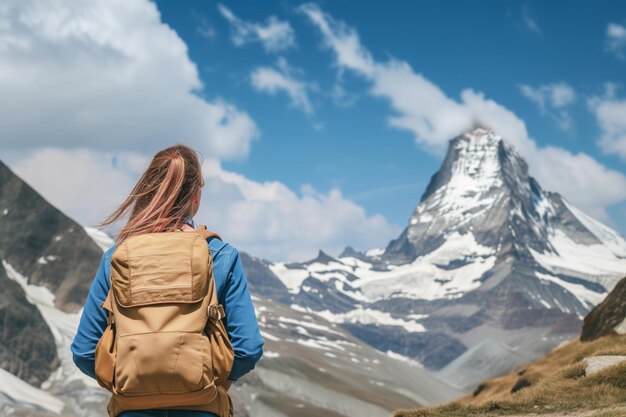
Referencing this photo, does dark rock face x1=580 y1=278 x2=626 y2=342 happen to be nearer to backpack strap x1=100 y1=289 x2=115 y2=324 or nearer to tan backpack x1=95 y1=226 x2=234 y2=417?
tan backpack x1=95 y1=226 x2=234 y2=417

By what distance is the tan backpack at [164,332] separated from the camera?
664 centimetres

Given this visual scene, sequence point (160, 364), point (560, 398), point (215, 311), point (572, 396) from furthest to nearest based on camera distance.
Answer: point (560, 398), point (572, 396), point (215, 311), point (160, 364)

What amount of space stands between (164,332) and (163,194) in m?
1.51

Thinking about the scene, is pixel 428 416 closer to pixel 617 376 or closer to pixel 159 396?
pixel 617 376

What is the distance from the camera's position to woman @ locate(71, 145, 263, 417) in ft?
23.6

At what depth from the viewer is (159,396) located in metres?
6.73

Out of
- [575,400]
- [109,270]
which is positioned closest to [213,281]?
[109,270]

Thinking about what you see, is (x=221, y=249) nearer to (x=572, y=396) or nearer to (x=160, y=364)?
(x=160, y=364)

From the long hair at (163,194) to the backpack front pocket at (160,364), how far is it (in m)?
1.20

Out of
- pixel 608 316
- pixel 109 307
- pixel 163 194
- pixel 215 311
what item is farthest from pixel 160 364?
pixel 608 316

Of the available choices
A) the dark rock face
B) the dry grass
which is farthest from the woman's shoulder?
the dark rock face

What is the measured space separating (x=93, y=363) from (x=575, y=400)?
45.2ft

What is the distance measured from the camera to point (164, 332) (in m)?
6.70

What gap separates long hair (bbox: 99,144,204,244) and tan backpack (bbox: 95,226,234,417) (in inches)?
16.3
